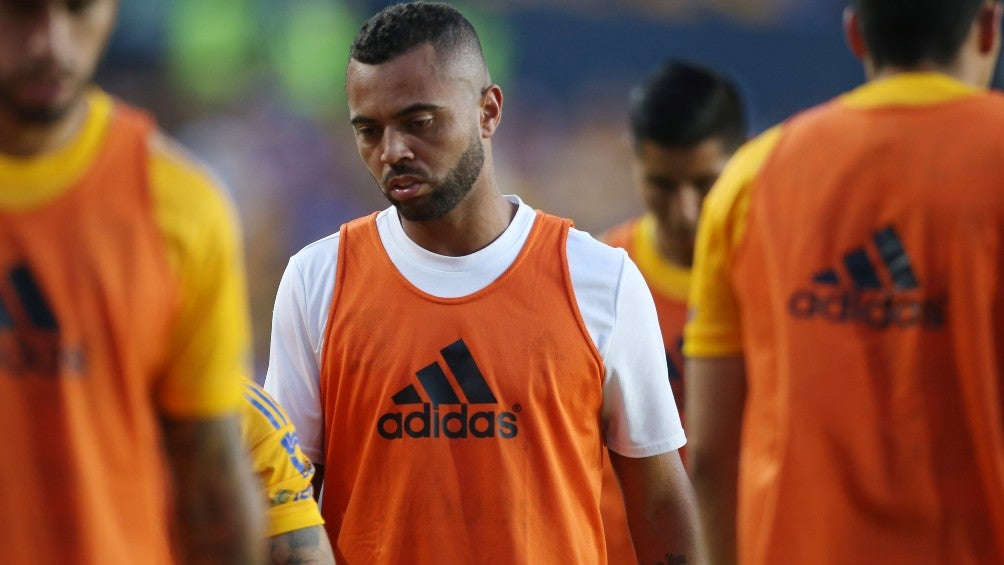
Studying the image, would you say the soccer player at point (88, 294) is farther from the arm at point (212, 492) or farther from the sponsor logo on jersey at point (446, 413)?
the sponsor logo on jersey at point (446, 413)

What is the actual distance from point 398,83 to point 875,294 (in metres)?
1.63

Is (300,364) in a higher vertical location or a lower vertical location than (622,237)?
lower

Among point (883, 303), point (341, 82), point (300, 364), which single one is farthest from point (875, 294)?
point (341, 82)

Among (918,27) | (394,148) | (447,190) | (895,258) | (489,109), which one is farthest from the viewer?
(489,109)

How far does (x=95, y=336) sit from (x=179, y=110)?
8.36 m

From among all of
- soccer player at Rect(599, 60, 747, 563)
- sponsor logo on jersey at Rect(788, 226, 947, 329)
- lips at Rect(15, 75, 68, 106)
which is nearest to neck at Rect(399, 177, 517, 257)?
sponsor logo on jersey at Rect(788, 226, 947, 329)

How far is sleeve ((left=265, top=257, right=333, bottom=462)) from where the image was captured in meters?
3.97

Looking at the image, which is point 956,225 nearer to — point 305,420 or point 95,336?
point 95,336

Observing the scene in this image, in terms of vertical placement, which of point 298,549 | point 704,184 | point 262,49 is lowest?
point 298,549

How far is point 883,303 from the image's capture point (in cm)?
284

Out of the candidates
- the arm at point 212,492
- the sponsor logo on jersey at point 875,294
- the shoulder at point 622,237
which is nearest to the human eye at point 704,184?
the shoulder at point 622,237

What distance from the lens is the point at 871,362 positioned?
2.85 meters

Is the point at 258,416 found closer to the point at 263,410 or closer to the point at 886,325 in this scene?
the point at 263,410

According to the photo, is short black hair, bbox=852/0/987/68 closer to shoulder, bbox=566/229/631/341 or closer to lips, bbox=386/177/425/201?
shoulder, bbox=566/229/631/341
